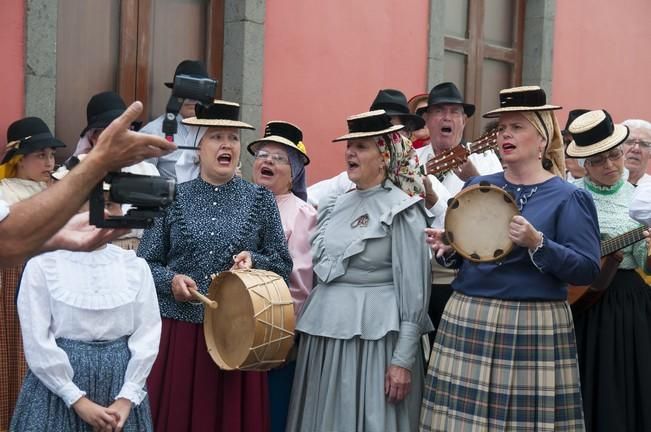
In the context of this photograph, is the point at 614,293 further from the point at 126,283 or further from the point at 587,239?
the point at 126,283

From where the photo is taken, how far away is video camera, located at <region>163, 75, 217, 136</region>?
2.89 meters

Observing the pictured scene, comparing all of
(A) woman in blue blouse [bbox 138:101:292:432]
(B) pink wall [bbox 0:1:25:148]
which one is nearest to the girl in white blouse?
(A) woman in blue blouse [bbox 138:101:292:432]

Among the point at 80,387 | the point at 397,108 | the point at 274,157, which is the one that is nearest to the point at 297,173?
the point at 274,157

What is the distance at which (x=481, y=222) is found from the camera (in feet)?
14.6

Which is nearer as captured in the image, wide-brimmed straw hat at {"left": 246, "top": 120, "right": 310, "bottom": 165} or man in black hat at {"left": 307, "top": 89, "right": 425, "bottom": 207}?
wide-brimmed straw hat at {"left": 246, "top": 120, "right": 310, "bottom": 165}

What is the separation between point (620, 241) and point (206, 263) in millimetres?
2289

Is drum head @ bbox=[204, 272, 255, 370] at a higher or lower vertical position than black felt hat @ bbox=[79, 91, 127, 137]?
lower

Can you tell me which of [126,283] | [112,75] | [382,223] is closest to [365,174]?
[382,223]

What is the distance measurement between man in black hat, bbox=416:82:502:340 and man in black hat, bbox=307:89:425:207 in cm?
14

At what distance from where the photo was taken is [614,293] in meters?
5.49

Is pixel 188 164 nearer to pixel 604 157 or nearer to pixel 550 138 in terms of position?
pixel 550 138

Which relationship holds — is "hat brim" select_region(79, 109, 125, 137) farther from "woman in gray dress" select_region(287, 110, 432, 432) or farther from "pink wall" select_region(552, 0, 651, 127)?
"pink wall" select_region(552, 0, 651, 127)

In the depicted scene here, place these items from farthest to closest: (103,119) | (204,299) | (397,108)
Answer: (397,108)
(103,119)
(204,299)

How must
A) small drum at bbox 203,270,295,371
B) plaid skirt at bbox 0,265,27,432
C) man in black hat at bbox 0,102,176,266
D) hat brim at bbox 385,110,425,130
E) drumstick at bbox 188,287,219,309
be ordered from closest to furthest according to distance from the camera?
1. man in black hat at bbox 0,102,176,266
2. small drum at bbox 203,270,295,371
3. drumstick at bbox 188,287,219,309
4. plaid skirt at bbox 0,265,27,432
5. hat brim at bbox 385,110,425,130
